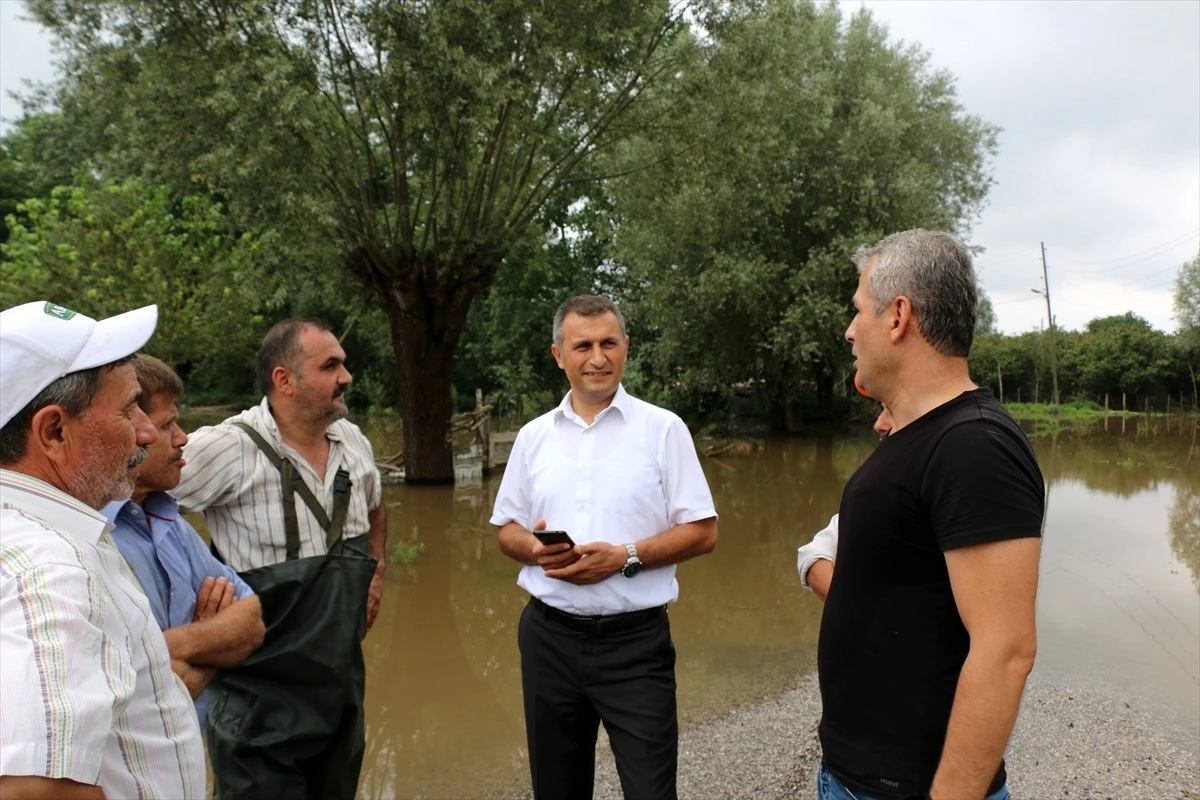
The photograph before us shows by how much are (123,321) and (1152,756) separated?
207 inches

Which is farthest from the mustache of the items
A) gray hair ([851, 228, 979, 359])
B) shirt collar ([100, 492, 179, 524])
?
gray hair ([851, 228, 979, 359])

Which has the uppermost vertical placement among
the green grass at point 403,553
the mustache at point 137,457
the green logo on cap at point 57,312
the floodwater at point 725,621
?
the green logo on cap at point 57,312

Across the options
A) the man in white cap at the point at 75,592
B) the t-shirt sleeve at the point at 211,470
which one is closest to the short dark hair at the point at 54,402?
the man in white cap at the point at 75,592

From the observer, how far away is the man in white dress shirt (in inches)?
106

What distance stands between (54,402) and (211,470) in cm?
144

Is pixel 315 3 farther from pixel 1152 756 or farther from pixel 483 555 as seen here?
pixel 1152 756

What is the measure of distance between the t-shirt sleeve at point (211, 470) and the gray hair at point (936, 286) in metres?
2.24

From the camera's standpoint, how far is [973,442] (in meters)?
1.58

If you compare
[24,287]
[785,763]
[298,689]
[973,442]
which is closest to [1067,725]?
[785,763]

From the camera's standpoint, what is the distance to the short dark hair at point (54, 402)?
1.33 metres

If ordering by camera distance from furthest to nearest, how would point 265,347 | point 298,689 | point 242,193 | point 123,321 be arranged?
point 242,193, point 265,347, point 298,689, point 123,321

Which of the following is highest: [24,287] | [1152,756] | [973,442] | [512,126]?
[512,126]

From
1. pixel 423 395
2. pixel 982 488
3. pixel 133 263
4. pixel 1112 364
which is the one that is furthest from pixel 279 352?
pixel 1112 364

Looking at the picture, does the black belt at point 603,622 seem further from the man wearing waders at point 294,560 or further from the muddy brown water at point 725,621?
the muddy brown water at point 725,621
